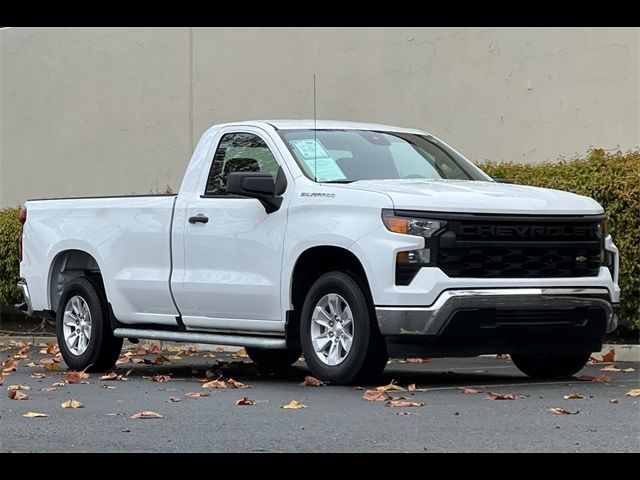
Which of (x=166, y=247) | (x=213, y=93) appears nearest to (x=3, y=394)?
(x=166, y=247)

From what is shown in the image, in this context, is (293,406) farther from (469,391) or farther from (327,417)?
(469,391)

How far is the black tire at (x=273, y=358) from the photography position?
13234 mm

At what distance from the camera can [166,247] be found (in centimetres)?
1230

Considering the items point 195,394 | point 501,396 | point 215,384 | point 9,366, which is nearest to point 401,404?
point 501,396

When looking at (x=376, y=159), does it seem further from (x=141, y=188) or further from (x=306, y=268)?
(x=141, y=188)

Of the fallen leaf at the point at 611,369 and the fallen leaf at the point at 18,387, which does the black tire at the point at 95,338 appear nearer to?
the fallen leaf at the point at 18,387

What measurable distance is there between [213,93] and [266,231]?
328 inches

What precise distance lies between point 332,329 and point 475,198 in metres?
1.44

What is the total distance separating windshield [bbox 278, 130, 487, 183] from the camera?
37.4ft

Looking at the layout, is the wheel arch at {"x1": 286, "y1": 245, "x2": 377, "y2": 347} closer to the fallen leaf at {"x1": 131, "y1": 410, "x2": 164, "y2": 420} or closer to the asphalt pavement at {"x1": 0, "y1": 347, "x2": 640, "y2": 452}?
the asphalt pavement at {"x1": 0, "y1": 347, "x2": 640, "y2": 452}

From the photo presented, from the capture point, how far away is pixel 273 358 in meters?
13.3

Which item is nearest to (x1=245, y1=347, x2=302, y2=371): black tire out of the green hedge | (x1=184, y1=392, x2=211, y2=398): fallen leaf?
(x1=184, y1=392, x2=211, y2=398): fallen leaf

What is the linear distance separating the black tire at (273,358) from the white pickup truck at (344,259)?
20mm

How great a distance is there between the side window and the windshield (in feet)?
0.77
